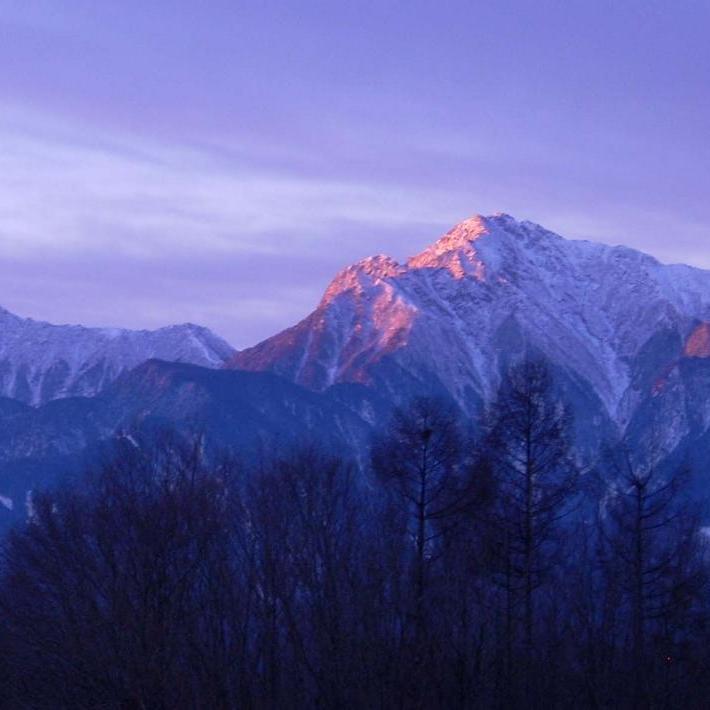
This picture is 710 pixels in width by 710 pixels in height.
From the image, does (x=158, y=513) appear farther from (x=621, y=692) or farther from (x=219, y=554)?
(x=621, y=692)

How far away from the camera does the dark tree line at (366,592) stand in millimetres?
38625

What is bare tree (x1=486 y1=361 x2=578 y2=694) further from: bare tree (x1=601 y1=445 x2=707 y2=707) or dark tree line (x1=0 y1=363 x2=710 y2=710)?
bare tree (x1=601 y1=445 x2=707 y2=707)

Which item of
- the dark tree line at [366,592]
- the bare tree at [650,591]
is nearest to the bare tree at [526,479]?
the dark tree line at [366,592]

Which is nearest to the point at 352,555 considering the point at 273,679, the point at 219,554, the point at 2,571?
the point at 219,554

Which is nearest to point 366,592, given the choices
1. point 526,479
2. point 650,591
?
point 526,479

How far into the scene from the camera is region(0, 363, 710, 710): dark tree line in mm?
38625

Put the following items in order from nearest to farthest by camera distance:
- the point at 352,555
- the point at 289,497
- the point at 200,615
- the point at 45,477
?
the point at 200,615 < the point at 352,555 < the point at 289,497 < the point at 45,477

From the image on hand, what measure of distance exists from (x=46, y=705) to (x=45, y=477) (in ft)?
501

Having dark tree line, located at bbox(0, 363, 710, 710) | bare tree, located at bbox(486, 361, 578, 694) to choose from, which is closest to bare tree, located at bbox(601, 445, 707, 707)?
dark tree line, located at bbox(0, 363, 710, 710)

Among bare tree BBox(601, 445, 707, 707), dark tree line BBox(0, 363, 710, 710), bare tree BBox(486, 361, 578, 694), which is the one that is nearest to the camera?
dark tree line BBox(0, 363, 710, 710)

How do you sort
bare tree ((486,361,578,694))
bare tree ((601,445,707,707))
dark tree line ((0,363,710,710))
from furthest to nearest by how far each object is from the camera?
bare tree ((486,361,578,694)) < bare tree ((601,445,707,707)) < dark tree line ((0,363,710,710))

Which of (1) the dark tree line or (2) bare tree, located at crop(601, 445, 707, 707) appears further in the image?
(2) bare tree, located at crop(601, 445, 707, 707)

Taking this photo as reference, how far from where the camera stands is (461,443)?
174 feet

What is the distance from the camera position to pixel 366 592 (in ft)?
131
